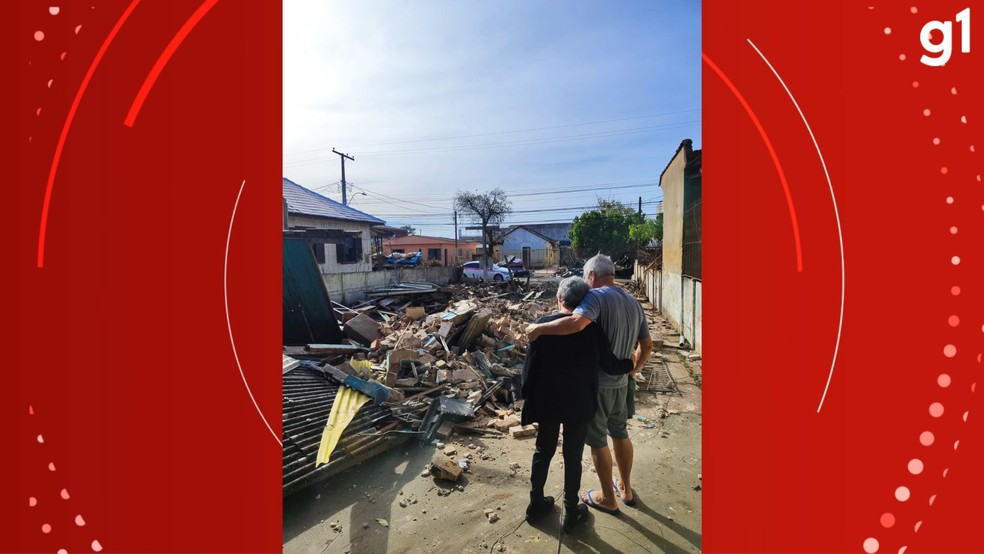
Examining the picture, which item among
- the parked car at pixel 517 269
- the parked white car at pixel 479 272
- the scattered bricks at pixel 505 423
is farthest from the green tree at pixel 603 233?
the scattered bricks at pixel 505 423

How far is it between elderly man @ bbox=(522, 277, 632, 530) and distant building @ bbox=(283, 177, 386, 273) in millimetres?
15277

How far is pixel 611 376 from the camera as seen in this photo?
3.04 m

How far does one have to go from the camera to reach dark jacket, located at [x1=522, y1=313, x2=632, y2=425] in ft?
9.30

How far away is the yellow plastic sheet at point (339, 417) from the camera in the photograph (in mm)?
3909

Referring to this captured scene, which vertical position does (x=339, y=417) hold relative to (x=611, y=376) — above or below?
below

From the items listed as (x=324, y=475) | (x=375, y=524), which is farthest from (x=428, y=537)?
(x=324, y=475)

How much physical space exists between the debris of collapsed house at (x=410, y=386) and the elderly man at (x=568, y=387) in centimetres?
119

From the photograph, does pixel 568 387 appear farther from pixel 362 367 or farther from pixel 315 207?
pixel 315 207

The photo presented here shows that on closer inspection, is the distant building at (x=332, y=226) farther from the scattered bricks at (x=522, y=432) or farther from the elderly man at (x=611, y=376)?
the elderly man at (x=611, y=376)

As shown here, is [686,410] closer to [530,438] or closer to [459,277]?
[530,438]

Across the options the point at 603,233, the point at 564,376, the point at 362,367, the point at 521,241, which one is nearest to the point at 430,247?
the point at 521,241

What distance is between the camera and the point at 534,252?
152ft

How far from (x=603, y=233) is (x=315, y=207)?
2279 cm

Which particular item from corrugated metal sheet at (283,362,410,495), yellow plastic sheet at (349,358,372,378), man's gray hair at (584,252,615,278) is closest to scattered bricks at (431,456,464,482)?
corrugated metal sheet at (283,362,410,495)
